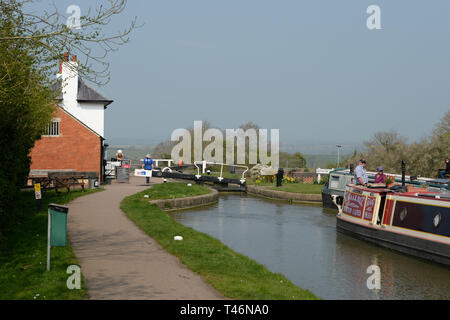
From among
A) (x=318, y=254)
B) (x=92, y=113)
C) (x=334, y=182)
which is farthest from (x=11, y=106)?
(x=92, y=113)

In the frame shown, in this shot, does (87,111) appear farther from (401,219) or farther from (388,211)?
(401,219)

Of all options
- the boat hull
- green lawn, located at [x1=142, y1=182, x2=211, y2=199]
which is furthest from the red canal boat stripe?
green lawn, located at [x1=142, y1=182, x2=211, y2=199]

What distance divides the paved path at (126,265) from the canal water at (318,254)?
2.60 meters

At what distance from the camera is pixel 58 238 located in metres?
8.88

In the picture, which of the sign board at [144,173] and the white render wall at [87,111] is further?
the white render wall at [87,111]

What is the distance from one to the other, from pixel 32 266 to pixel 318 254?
728cm

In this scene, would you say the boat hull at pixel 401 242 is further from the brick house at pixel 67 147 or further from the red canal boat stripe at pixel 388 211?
the brick house at pixel 67 147

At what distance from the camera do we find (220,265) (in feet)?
32.1

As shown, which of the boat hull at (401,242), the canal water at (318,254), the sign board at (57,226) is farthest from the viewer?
the boat hull at (401,242)

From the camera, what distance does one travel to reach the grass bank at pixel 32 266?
746cm

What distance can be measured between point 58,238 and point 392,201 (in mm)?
9767

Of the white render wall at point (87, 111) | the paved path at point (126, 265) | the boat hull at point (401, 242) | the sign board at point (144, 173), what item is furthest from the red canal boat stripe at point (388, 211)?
the white render wall at point (87, 111)
